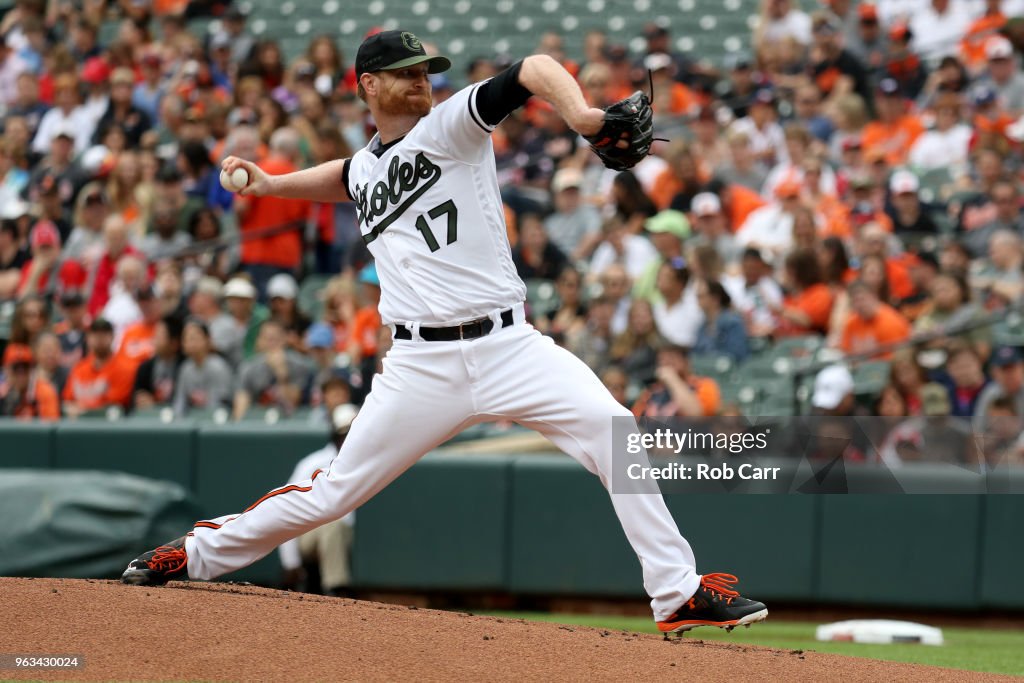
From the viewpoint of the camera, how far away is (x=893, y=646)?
7.28 metres

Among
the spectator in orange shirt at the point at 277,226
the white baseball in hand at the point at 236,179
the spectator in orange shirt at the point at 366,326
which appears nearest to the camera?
the white baseball in hand at the point at 236,179

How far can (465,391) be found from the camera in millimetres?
4820

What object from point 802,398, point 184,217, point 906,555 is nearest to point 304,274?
point 184,217

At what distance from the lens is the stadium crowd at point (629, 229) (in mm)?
9680

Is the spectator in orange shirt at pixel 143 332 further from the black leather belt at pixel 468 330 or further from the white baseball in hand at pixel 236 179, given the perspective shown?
the black leather belt at pixel 468 330

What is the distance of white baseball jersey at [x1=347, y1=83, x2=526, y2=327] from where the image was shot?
4789mm

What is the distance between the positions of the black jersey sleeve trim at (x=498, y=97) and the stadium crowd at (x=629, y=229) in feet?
14.8

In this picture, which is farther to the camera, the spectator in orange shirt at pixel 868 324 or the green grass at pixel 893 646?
the spectator in orange shirt at pixel 868 324

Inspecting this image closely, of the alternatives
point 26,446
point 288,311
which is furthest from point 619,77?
A: point 26,446

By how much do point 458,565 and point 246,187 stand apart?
4153 mm

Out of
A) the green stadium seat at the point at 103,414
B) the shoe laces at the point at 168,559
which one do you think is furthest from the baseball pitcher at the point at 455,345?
the green stadium seat at the point at 103,414

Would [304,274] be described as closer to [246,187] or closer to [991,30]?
[991,30]

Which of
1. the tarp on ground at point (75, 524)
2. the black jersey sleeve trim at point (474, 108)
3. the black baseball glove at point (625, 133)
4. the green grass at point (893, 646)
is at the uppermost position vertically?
the black jersey sleeve trim at point (474, 108)

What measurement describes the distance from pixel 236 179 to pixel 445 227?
0.94m
